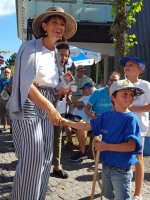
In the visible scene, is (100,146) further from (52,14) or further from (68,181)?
(68,181)

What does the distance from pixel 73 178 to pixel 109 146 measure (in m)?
2.77

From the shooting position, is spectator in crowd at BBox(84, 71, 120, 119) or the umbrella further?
the umbrella

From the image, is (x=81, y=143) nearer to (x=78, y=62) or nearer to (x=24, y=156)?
(x=24, y=156)

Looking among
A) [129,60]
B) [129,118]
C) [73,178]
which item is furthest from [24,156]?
[73,178]

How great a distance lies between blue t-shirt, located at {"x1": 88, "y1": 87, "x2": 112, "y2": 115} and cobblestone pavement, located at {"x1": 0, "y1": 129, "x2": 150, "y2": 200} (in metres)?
0.99

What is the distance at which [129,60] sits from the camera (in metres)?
4.67

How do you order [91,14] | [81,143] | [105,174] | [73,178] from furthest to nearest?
[91,14], [81,143], [73,178], [105,174]

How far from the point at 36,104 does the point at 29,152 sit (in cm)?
41

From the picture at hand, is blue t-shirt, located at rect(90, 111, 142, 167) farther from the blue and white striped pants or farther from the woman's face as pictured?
the woman's face

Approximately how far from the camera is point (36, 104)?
3234 mm

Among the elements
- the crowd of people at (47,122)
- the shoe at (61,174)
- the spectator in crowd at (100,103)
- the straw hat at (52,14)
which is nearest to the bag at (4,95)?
the spectator in crowd at (100,103)

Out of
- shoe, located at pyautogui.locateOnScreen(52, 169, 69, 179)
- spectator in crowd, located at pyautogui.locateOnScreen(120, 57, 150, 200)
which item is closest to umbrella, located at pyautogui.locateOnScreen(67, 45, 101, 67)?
shoe, located at pyautogui.locateOnScreen(52, 169, 69, 179)

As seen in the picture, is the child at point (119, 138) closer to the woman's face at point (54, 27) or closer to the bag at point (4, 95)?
the woman's face at point (54, 27)

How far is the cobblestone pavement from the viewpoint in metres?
5.01
